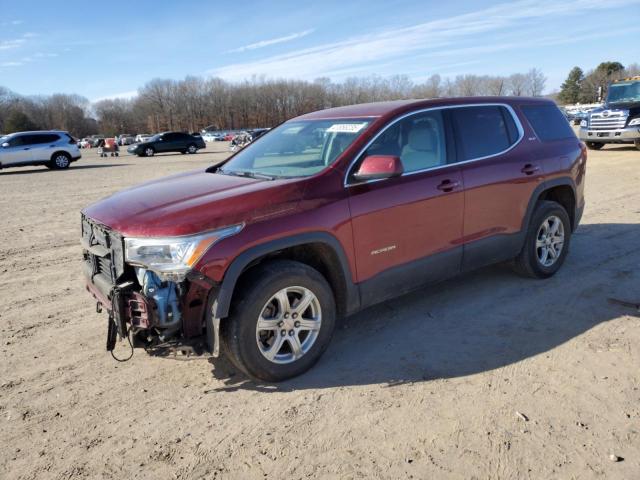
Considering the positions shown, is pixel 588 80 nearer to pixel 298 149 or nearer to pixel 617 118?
pixel 617 118

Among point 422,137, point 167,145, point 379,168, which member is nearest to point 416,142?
point 422,137

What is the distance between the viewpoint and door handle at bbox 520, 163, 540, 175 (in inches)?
192

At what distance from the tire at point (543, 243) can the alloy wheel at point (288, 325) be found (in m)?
2.62

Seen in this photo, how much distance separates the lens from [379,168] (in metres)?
3.61

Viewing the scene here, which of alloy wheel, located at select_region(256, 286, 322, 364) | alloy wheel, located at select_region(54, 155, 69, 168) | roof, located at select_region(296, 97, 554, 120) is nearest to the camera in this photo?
alloy wheel, located at select_region(256, 286, 322, 364)

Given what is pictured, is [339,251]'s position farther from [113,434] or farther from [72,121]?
[72,121]

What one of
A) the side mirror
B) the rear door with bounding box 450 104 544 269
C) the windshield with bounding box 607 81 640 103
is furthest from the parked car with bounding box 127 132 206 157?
the side mirror

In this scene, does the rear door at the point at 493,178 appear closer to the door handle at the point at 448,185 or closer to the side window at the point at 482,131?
the side window at the point at 482,131

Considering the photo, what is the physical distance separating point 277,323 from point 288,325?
9 centimetres

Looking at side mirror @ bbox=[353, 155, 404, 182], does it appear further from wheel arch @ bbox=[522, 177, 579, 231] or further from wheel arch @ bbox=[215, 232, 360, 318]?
wheel arch @ bbox=[522, 177, 579, 231]

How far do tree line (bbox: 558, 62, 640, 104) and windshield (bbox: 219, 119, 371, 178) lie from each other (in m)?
106

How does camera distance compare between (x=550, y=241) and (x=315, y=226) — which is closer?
(x=315, y=226)

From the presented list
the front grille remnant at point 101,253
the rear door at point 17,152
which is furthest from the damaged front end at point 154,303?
the rear door at point 17,152

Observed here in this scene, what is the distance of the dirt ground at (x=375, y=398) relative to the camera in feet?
8.93
